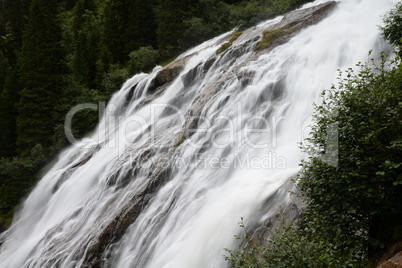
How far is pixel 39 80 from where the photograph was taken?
32031mm

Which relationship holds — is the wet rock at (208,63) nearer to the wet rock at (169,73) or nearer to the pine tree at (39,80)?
the wet rock at (169,73)

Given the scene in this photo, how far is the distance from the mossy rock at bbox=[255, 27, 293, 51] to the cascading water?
676 mm

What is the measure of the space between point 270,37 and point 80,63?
20.8m

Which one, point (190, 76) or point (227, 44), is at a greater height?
point (227, 44)

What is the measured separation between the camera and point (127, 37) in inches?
1483

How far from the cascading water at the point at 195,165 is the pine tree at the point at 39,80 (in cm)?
859

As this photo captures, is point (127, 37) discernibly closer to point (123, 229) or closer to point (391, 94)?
point (123, 229)

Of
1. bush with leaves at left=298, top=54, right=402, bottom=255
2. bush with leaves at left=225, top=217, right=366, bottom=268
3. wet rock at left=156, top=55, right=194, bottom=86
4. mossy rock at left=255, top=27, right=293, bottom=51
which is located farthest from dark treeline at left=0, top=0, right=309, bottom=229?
bush with leaves at left=298, top=54, right=402, bottom=255

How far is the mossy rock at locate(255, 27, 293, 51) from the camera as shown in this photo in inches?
775

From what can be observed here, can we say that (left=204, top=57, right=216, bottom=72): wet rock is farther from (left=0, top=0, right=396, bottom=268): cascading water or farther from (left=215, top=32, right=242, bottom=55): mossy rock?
(left=215, top=32, right=242, bottom=55): mossy rock

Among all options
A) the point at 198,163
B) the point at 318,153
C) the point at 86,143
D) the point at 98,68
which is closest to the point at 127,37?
the point at 98,68

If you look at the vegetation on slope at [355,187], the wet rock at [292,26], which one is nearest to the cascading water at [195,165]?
the wet rock at [292,26]

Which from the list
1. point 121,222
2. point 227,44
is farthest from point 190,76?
point 121,222

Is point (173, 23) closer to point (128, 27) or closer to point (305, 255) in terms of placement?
point (128, 27)
